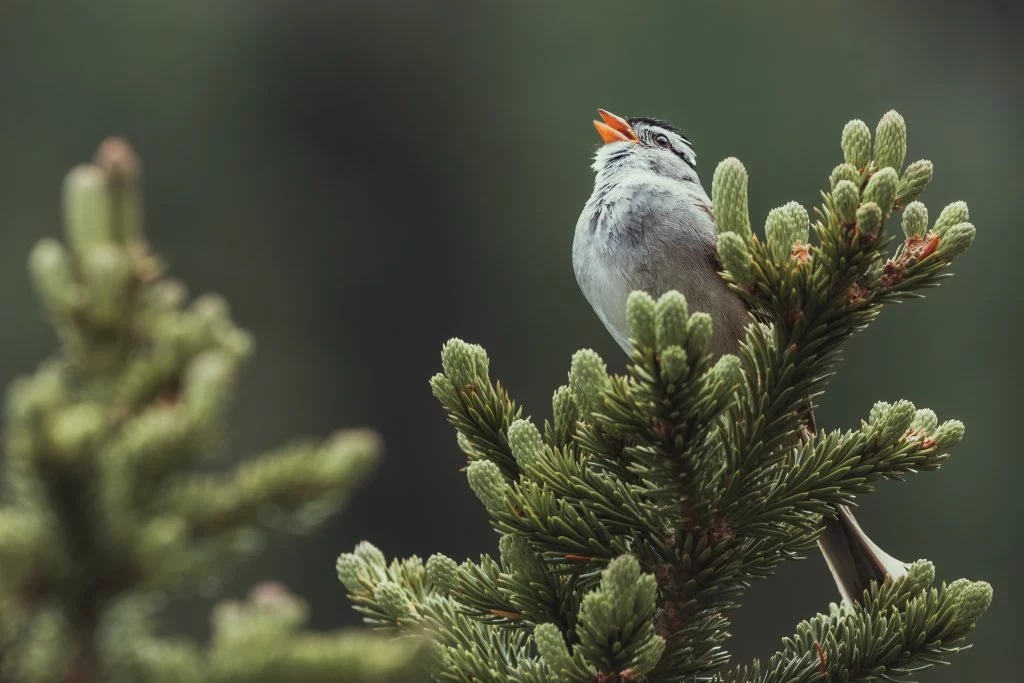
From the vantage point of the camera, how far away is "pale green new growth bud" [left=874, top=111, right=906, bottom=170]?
1533 millimetres

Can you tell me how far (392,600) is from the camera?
63.5 inches

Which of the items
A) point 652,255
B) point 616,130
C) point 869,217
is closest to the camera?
point 869,217

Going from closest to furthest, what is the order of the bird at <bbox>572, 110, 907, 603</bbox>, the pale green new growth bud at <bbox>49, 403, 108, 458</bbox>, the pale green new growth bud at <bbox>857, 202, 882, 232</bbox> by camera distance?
the pale green new growth bud at <bbox>49, 403, 108, 458</bbox> → the pale green new growth bud at <bbox>857, 202, 882, 232</bbox> → the bird at <bbox>572, 110, 907, 603</bbox>

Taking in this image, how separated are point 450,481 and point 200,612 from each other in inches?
174

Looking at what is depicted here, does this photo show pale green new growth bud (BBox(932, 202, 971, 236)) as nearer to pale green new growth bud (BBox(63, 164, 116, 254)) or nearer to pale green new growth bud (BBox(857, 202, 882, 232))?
pale green new growth bud (BBox(857, 202, 882, 232))

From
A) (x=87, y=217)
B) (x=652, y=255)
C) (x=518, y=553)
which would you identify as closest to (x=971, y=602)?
(x=518, y=553)

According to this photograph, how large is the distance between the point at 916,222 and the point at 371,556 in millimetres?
834

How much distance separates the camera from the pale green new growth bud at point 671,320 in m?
1.27

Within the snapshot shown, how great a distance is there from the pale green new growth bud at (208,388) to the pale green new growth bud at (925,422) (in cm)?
92

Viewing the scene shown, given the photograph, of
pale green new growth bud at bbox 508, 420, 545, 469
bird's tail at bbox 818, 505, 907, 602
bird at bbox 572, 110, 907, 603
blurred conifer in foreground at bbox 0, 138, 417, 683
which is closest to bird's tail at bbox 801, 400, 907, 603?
bird's tail at bbox 818, 505, 907, 602

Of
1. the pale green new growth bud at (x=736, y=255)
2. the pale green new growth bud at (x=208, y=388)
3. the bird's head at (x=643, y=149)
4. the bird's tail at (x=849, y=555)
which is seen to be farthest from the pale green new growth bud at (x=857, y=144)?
the bird's head at (x=643, y=149)

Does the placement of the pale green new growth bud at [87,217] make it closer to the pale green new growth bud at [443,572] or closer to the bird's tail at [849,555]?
the pale green new growth bud at [443,572]

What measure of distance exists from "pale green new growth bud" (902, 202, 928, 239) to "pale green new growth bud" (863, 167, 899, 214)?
71 mm

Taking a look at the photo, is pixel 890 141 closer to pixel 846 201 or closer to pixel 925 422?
pixel 846 201
